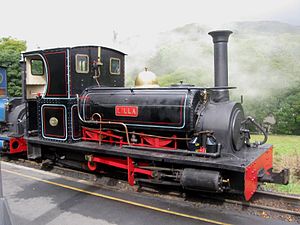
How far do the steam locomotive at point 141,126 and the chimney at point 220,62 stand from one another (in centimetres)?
2

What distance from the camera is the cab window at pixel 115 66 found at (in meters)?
7.66

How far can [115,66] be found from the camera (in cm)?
780

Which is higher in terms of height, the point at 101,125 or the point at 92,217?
the point at 101,125

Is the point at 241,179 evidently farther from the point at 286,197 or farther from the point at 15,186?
the point at 15,186

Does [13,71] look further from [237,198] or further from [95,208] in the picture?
[237,198]

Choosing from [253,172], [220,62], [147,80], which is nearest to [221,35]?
[220,62]

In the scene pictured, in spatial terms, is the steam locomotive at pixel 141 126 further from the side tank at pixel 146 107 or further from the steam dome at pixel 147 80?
the steam dome at pixel 147 80

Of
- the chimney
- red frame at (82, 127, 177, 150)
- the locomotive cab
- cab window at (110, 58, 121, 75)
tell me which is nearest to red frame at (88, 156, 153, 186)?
red frame at (82, 127, 177, 150)

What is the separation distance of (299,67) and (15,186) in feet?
40.0

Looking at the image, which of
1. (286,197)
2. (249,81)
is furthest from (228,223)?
(249,81)

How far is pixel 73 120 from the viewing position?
681cm

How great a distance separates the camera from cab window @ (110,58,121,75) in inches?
302

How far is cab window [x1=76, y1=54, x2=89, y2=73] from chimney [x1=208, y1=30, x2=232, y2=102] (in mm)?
2747

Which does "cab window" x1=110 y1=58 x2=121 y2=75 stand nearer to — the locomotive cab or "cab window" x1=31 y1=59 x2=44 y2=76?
the locomotive cab
